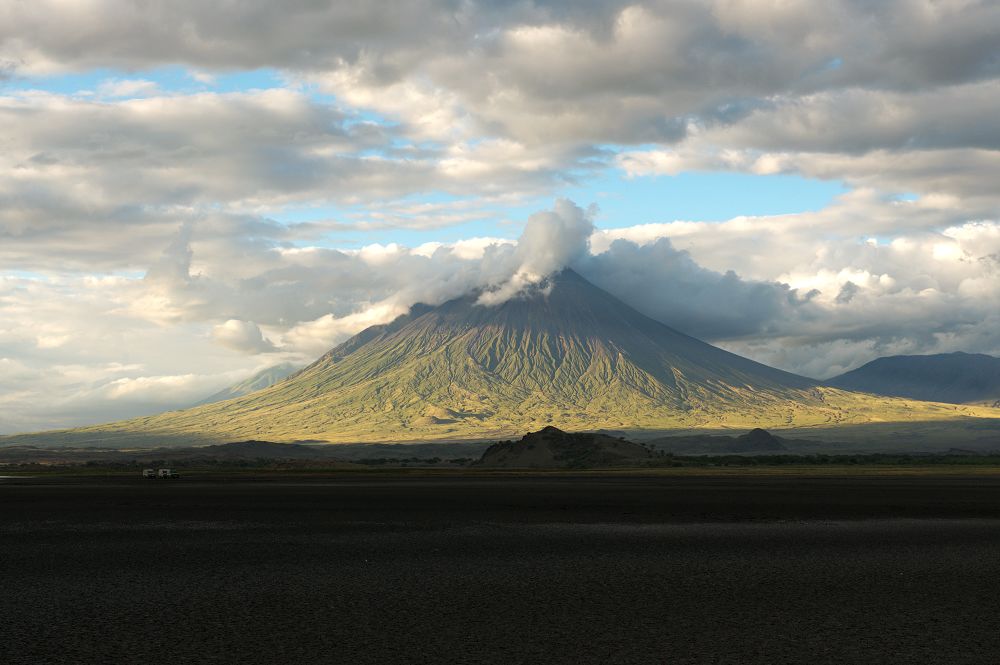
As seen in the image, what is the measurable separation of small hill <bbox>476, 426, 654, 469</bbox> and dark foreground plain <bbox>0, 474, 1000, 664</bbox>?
86.3 meters

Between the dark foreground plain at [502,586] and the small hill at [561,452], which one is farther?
the small hill at [561,452]

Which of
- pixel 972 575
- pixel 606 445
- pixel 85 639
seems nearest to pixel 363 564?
pixel 85 639

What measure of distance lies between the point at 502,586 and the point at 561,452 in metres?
113

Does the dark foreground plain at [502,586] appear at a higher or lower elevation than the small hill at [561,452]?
higher

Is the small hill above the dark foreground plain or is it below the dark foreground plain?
below

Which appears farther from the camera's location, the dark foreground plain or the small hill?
the small hill

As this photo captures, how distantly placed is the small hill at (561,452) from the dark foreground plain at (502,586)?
86299 mm

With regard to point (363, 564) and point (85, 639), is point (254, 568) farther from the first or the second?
point (85, 639)

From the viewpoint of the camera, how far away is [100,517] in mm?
41594

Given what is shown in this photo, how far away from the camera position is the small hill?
129500mm

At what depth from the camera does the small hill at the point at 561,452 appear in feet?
425

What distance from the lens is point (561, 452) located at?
133625 mm

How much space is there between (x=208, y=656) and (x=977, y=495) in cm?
5199

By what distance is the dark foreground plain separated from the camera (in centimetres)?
1560
